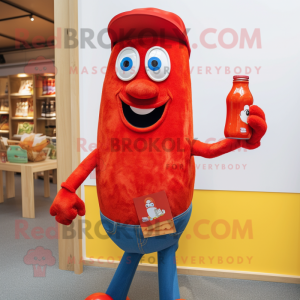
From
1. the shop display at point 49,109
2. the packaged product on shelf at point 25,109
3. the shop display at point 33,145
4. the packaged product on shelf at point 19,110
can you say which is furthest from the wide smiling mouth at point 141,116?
the packaged product on shelf at point 19,110

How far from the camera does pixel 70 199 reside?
4.12ft

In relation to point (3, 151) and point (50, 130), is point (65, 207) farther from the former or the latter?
point (50, 130)

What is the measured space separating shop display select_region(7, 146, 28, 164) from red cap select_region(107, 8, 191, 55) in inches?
104

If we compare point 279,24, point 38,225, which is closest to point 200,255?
point 279,24

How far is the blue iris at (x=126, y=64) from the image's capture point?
1.21 meters

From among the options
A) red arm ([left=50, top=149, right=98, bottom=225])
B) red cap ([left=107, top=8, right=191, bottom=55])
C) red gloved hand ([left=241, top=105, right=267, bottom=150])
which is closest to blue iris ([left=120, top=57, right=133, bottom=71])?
red cap ([left=107, top=8, right=191, bottom=55])

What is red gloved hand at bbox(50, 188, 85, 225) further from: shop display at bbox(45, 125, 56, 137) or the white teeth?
shop display at bbox(45, 125, 56, 137)

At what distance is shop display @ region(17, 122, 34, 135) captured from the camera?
5716mm

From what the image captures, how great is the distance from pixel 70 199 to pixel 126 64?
0.60m

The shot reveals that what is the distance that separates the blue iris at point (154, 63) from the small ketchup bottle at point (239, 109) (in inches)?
12.0

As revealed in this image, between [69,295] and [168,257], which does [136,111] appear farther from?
[69,295]

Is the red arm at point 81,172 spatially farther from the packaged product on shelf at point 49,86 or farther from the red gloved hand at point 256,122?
the packaged product on shelf at point 49,86

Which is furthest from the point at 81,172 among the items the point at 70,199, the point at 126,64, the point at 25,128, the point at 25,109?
the point at 25,109

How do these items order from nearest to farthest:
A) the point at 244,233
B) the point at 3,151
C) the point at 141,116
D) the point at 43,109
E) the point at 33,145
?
1. the point at 141,116
2. the point at 244,233
3. the point at 33,145
4. the point at 3,151
5. the point at 43,109
